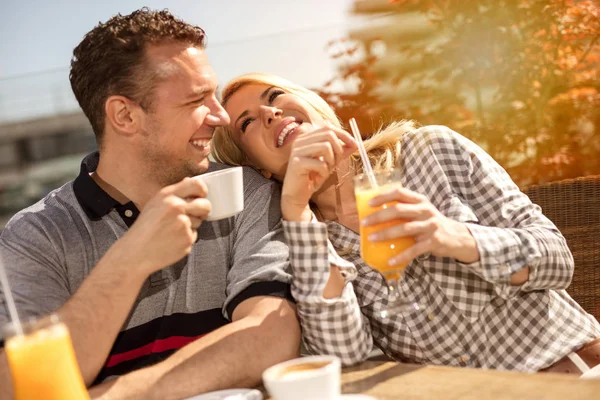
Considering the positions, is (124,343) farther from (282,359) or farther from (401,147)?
(401,147)

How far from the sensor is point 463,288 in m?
2.08

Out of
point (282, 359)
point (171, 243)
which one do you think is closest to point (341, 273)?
point (282, 359)

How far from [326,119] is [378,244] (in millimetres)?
1012

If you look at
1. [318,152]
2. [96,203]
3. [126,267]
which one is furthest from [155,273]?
[318,152]

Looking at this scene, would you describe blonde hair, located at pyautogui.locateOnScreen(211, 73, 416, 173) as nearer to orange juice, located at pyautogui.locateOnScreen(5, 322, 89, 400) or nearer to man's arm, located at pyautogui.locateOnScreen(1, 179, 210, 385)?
man's arm, located at pyautogui.locateOnScreen(1, 179, 210, 385)

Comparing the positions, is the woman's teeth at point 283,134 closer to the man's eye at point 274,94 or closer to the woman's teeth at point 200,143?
the man's eye at point 274,94

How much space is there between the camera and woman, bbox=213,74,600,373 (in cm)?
187

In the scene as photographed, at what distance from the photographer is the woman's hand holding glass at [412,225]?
1710 millimetres

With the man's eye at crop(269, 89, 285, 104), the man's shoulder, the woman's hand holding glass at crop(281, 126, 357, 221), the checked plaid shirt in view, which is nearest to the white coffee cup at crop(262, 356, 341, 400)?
the checked plaid shirt

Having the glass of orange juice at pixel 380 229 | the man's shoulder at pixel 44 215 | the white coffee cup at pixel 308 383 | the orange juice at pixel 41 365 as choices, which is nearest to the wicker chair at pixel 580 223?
the glass of orange juice at pixel 380 229

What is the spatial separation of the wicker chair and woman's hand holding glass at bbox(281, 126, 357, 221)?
95 cm

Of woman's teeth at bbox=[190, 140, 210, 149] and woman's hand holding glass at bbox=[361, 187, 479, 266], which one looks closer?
woman's hand holding glass at bbox=[361, 187, 479, 266]

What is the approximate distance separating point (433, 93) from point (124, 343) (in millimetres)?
2950

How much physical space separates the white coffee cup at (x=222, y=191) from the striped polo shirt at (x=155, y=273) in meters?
0.26
